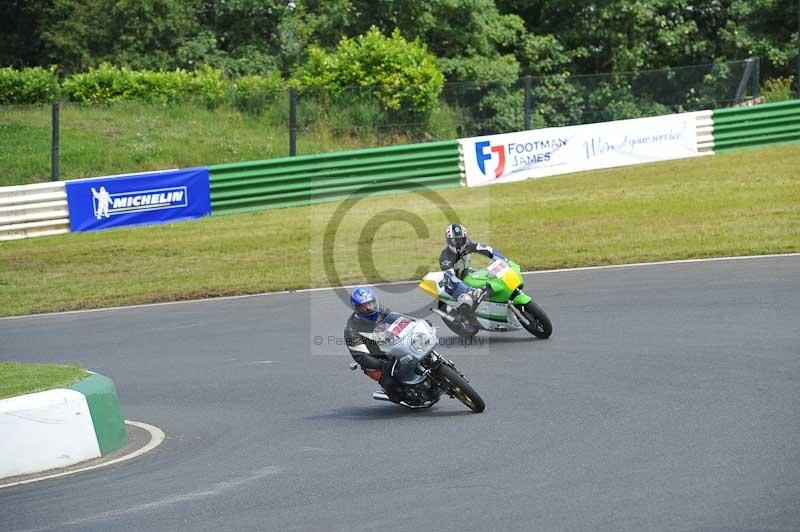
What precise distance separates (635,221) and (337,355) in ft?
33.1

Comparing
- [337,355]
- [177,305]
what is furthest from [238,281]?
[337,355]

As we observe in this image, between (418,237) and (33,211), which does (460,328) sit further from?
(33,211)

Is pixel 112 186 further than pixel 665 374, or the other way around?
pixel 112 186

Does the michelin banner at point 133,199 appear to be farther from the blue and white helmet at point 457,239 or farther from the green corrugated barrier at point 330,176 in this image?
the blue and white helmet at point 457,239

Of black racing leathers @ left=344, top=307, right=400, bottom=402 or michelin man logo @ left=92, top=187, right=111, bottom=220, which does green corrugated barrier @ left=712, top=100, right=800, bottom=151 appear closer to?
michelin man logo @ left=92, top=187, right=111, bottom=220

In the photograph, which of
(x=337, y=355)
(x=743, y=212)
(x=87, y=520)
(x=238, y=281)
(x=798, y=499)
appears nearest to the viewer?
(x=798, y=499)

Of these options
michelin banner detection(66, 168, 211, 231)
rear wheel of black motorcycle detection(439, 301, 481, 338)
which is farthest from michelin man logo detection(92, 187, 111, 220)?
rear wheel of black motorcycle detection(439, 301, 481, 338)

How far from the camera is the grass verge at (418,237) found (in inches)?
750

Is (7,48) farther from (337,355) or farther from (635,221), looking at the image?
(337,355)

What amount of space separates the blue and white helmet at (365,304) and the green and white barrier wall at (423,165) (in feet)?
47.6

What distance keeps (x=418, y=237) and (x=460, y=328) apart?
357 inches

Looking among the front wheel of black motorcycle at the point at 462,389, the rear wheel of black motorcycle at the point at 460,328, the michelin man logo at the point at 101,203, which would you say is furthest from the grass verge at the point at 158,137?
the front wheel of black motorcycle at the point at 462,389

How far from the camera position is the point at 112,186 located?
23.7 m

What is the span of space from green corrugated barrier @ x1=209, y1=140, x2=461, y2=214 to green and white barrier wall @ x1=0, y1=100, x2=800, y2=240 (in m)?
0.02
